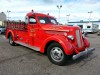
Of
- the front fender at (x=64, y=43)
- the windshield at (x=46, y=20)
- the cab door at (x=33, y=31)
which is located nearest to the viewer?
the front fender at (x=64, y=43)

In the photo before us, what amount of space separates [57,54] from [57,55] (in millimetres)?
42

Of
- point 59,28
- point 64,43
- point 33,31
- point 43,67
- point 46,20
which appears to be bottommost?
point 43,67

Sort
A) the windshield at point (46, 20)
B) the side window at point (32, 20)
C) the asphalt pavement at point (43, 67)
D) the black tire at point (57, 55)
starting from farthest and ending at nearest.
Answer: the side window at point (32, 20) → the windshield at point (46, 20) → the black tire at point (57, 55) → the asphalt pavement at point (43, 67)

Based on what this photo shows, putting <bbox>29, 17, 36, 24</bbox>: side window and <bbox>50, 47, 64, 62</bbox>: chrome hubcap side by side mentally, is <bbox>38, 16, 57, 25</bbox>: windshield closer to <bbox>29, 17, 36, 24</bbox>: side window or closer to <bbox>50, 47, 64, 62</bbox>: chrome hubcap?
<bbox>29, 17, 36, 24</bbox>: side window

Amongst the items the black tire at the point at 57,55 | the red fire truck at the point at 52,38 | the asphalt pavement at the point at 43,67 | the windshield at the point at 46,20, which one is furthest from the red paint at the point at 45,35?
the asphalt pavement at the point at 43,67

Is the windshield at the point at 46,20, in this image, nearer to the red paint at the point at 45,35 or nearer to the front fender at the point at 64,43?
the red paint at the point at 45,35

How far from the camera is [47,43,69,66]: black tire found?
6941 millimetres

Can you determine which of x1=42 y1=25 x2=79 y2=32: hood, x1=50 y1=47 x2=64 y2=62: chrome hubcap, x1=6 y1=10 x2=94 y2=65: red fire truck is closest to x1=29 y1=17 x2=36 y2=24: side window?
x1=6 y1=10 x2=94 y2=65: red fire truck

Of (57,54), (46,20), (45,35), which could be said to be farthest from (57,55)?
(46,20)

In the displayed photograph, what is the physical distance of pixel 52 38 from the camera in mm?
7359

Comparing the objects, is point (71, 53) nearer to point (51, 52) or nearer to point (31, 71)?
point (51, 52)

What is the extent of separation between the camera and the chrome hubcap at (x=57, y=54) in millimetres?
7051

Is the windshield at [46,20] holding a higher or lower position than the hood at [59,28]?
higher

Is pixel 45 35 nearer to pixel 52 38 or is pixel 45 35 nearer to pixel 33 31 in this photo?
pixel 52 38
